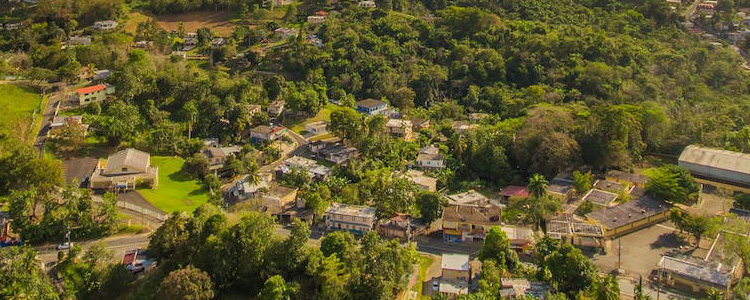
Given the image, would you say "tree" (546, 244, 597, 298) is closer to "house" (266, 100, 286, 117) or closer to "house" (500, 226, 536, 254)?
"house" (500, 226, 536, 254)

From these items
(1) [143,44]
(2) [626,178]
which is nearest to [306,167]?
(2) [626,178]

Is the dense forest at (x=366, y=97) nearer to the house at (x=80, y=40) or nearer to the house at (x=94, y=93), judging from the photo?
the house at (x=80, y=40)

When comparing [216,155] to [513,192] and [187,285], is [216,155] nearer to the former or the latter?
[187,285]

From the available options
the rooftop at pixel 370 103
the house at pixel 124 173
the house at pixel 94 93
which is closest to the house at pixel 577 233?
the rooftop at pixel 370 103

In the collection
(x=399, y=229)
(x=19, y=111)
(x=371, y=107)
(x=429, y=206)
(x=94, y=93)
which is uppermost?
A: (x=94, y=93)

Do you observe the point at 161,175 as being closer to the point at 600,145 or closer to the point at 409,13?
the point at 600,145

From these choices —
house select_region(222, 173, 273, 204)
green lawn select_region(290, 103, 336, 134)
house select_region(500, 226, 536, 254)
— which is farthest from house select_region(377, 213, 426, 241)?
green lawn select_region(290, 103, 336, 134)
